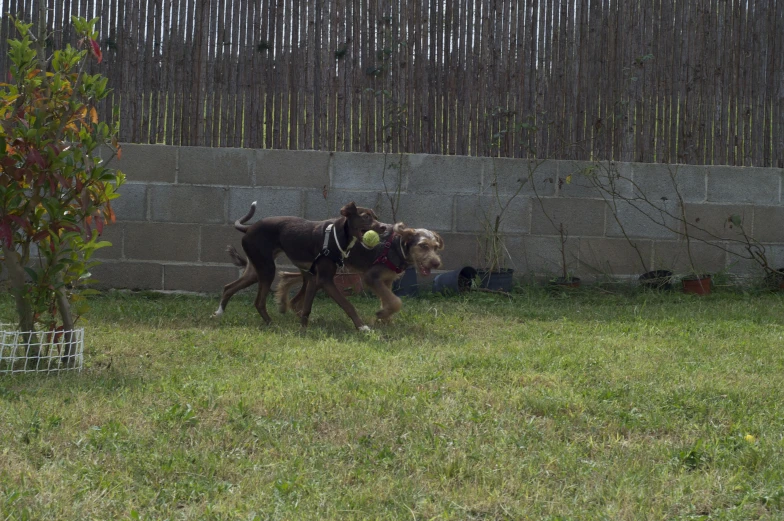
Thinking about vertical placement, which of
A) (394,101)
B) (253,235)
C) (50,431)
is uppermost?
(394,101)

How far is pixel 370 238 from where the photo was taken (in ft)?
20.7

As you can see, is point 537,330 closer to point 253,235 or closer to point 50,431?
point 253,235

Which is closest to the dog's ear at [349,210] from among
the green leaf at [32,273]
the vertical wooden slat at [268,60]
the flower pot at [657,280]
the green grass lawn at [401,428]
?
the green grass lawn at [401,428]

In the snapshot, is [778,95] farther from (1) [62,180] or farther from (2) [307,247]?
(1) [62,180]

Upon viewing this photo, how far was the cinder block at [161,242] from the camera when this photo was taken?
8.29 metres

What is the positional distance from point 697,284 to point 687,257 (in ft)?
1.52

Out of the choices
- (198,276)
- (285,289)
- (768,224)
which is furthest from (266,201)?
(768,224)

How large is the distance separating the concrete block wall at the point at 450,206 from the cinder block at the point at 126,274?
10mm

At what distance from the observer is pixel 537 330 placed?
6.00 meters

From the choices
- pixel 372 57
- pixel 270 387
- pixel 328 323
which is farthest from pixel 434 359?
pixel 372 57

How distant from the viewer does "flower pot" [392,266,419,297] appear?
806 centimetres

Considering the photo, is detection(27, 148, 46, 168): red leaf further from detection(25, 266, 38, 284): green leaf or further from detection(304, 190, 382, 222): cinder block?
detection(304, 190, 382, 222): cinder block

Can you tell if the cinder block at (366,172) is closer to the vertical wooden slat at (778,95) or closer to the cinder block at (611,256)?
the cinder block at (611,256)

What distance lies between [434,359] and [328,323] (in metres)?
1.96
